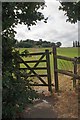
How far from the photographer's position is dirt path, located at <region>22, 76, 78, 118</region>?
626cm

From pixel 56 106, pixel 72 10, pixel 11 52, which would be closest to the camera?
pixel 11 52

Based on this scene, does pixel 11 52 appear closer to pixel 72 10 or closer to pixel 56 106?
pixel 72 10

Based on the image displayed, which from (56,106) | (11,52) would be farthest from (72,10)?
(56,106)

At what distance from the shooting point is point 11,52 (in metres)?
5.20

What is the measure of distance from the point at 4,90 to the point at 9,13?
4.38ft

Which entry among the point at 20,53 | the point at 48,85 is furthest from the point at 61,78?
the point at 20,53

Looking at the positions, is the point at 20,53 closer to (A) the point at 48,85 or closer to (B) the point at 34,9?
(B) the point at 34,9

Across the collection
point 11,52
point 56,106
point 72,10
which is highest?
point 72,10

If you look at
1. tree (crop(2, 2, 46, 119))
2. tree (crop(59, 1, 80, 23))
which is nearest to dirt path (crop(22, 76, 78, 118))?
tree (crop(2, 2, 46, 119))

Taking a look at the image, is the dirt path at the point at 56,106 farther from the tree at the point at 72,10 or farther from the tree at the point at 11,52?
the tree at the point at 72,10

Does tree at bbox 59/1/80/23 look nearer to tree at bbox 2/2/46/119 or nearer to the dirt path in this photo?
tree at bbox 2/2/46/119

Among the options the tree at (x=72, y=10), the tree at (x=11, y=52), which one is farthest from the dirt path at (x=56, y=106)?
the tree at (x=72, y=10)

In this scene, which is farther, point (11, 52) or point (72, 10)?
point (72, 10)

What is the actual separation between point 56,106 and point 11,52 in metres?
2.67
